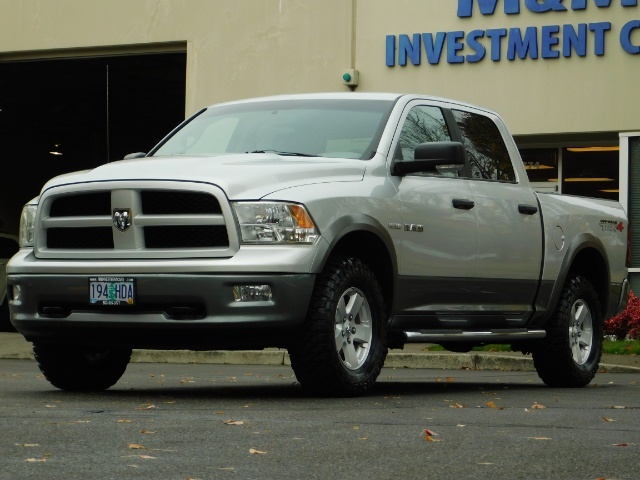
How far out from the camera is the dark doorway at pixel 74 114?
86.4 feet

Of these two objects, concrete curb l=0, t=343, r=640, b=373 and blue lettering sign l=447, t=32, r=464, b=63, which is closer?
concrete curb l=0, t=343, r=640, b=373

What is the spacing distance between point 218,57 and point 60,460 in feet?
53.8

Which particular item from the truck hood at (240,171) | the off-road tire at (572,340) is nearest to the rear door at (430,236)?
the truck hood at (240,171)

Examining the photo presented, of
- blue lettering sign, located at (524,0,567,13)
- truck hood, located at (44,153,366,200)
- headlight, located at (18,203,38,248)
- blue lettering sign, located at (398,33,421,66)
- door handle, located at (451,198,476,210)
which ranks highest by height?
blue lettering sign, located at (524,0,567,13)

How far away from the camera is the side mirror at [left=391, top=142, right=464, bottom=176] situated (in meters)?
9.21

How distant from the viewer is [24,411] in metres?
7.60

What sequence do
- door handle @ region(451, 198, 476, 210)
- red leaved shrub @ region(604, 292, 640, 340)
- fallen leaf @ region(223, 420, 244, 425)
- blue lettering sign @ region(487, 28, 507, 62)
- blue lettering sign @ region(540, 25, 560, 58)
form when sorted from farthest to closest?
1. blue lettering sign @ region(487, 28, 507, 62)
2. blue lettering sign @ region(540, 25, 560, 58)
3. red leaved shrub @ region(604, 292, 640, 340)
4. door handle @ region(451, 198, 476, 210)
5. fallen leaf @ region(223, 420, 244, 425)

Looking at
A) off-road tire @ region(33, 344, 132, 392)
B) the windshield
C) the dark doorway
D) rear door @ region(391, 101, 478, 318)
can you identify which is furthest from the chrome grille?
the dark doorway

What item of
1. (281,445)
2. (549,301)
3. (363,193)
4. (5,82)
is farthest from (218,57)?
(281,445)

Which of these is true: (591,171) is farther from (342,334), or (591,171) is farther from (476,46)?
(342,334)

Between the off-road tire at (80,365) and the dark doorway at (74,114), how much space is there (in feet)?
50.0

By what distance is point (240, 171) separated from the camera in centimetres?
851

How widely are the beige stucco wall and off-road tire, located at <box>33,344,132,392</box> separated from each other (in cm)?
1066

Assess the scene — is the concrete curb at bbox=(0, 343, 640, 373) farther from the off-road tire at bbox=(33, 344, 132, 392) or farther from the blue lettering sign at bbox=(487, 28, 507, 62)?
the blue lettering sign at bbox=(487, 28, 507, 62)
